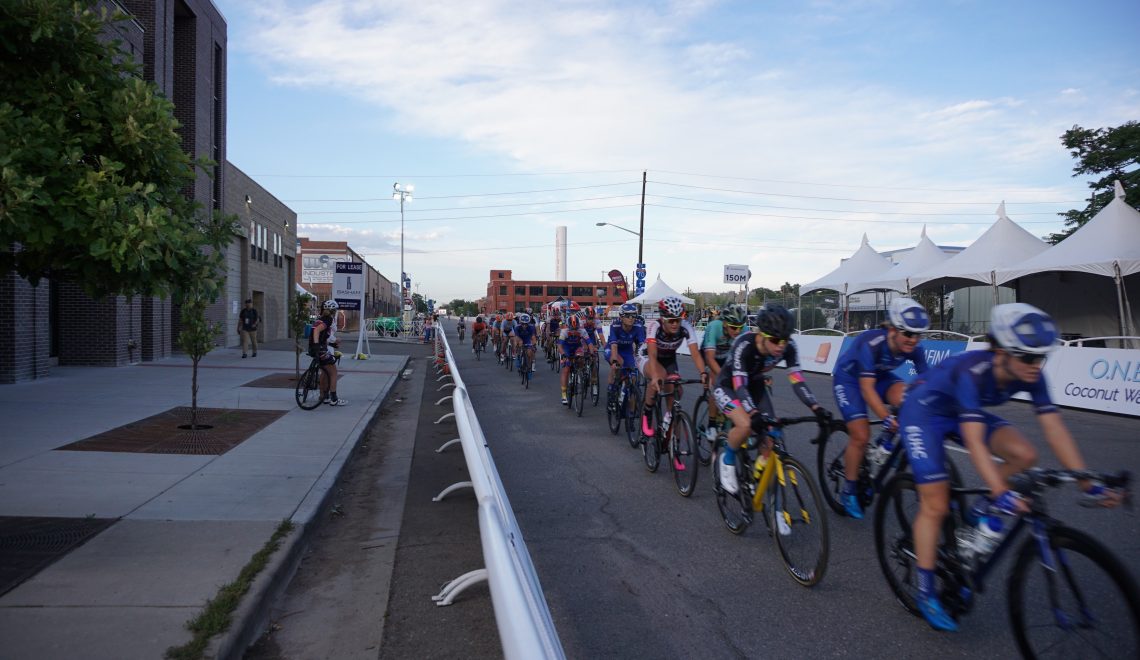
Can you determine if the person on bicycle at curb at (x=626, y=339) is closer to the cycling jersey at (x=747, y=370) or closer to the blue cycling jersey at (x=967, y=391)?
the cycling jersey at (x=747, y=370)

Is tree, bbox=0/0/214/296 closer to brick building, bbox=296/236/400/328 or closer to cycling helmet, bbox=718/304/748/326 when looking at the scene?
cycling helmet, bbox=718/304/748/326

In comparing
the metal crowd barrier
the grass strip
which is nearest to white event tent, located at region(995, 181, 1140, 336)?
the metal crowd barrier

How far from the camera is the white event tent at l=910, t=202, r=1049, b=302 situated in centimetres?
2181

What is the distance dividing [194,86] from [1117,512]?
991 inches

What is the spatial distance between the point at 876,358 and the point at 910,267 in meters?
22.7

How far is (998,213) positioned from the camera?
22969 millimetres

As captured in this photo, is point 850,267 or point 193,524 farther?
point 850,267

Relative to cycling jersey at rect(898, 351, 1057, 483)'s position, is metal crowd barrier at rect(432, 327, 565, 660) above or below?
below

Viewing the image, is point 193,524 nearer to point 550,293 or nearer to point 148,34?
point 148,34

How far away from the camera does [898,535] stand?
445cm

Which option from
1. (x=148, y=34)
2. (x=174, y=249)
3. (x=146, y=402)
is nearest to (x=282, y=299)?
(x=148, y=34)

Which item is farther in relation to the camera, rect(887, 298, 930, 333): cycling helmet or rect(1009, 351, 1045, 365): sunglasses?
rect(887, 298, 930, 333): cycling helmet

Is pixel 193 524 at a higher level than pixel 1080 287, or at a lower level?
lower

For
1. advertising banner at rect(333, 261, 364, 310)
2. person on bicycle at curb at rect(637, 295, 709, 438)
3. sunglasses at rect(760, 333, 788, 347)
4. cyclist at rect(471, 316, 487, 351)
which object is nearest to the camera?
sunglasses at rect(760, 333, 788, 347)
